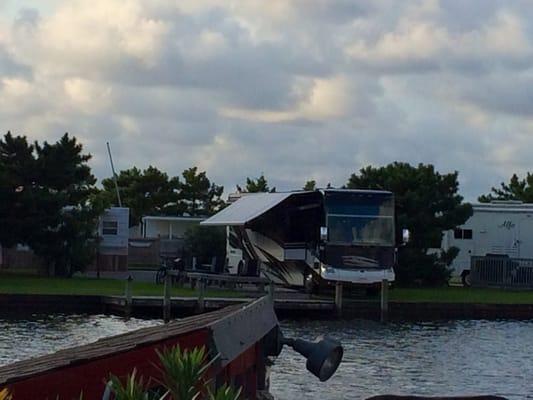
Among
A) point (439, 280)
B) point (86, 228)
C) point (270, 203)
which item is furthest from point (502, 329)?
point (86, 228)

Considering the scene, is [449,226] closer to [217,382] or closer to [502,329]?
[502,329]

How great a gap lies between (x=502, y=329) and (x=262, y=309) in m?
20.2

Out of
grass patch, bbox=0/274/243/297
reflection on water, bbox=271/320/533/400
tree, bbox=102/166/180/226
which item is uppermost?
tree, bbox=102/166/180/226

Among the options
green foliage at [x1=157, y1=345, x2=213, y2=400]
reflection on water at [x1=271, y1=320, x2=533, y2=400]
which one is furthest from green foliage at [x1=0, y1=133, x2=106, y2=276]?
green foliage at [x1=157, y1=345, x2=213, y2=400]

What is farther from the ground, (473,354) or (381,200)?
(381,200)

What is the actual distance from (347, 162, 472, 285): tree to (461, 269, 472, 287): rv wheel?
2186 millimetres

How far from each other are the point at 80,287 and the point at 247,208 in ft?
21.2

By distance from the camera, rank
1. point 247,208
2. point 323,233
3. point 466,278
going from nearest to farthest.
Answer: point 323,233 < point 247,208 < point 466,278

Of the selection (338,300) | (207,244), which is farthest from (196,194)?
(338,300)

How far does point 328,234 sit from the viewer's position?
114 feet

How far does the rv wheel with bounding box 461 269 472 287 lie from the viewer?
4666cm

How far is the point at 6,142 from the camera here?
44844mm

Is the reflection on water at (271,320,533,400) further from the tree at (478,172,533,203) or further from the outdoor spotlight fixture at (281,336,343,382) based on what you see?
the tree at (478,172,533,203)

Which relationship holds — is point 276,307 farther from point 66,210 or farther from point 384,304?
point 66,210
